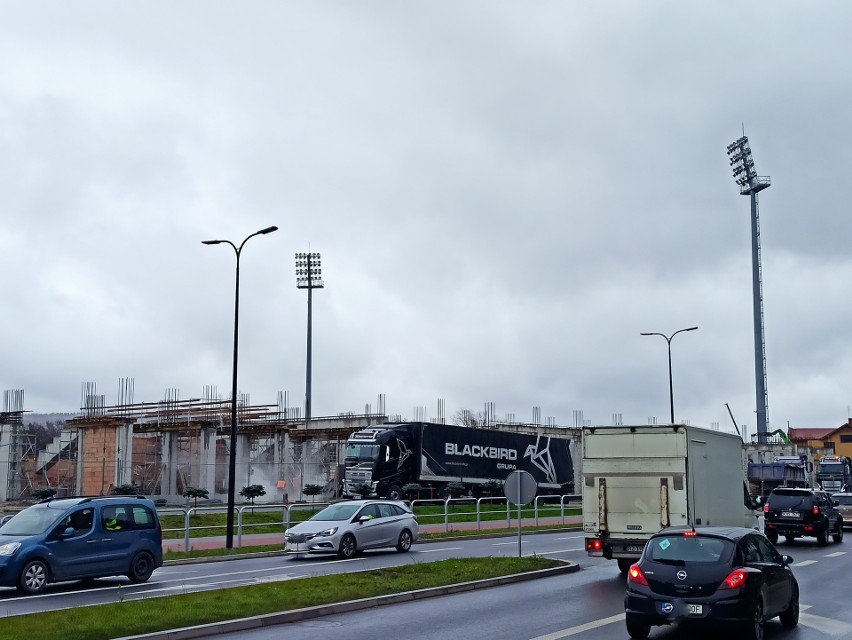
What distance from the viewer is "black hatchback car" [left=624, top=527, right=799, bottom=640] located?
1190cm

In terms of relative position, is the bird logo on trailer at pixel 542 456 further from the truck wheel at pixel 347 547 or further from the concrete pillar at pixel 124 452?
the truck wheel at pixel 347 547

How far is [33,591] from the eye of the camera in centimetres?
1756

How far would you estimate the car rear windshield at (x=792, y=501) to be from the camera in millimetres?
31031

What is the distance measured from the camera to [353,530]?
25203 millimetres

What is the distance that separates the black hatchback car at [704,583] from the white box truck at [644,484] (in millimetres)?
5983

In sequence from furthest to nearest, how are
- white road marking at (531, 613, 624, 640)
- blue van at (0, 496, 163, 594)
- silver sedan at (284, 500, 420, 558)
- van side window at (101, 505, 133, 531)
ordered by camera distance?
silver sedan at (284, 500, 420, 558), van side window at (101, 505, 133, 531), blue van at (0, 496, 163, 594), white road marking at (531, 613, 624, 640)

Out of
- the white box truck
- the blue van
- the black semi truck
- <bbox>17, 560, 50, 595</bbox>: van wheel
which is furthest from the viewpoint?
the black semi truck

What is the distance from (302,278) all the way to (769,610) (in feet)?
254

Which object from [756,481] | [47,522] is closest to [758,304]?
[756,481]

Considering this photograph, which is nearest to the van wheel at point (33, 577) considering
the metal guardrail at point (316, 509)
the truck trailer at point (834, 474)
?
the metal guardrail at point (316, 509)

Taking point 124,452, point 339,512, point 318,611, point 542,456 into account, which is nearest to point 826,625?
point 318,611

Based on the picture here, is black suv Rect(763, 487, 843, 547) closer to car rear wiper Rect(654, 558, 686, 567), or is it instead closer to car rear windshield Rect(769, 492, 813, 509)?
car rear windshield Rect(769, 492, 813, 509)

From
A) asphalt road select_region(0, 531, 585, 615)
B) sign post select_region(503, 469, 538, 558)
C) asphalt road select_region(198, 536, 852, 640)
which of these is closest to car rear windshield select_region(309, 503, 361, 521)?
asphalt road select_region(0, 531, 585, 615)

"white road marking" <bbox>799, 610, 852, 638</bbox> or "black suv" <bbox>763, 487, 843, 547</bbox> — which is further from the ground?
"black suv" <bbox>763, 487, 843, 547</bbox>
